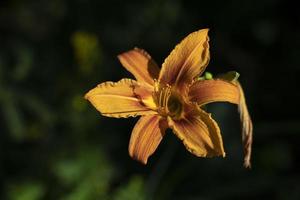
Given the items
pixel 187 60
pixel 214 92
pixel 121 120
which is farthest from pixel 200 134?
pixel 121 120

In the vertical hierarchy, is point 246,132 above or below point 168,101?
below

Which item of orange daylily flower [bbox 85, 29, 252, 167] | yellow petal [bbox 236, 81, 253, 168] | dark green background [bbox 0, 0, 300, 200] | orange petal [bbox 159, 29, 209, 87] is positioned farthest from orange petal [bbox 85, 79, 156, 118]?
dark green background [bbox 0, 0, 300, 200]

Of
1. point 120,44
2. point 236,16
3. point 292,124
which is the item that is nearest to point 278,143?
point 292,124

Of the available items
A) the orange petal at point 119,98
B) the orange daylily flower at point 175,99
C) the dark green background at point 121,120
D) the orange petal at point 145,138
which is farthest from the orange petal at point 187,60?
the dark green background at point 121,120

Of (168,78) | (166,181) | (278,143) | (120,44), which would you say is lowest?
(278,143)

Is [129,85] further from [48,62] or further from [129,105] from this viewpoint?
[48,62]

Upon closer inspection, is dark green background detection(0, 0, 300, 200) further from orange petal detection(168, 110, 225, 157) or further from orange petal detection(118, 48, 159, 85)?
orange petal detection(168, 110, 225, 157)

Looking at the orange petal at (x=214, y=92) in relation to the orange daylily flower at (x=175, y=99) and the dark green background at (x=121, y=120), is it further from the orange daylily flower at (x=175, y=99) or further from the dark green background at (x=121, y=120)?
the dark green background at (x=121, y=120)

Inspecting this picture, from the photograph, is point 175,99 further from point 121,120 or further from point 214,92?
point 121,120
